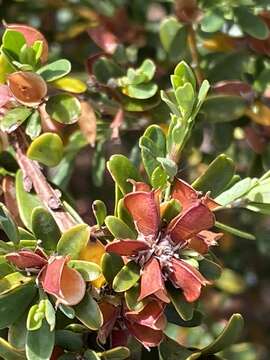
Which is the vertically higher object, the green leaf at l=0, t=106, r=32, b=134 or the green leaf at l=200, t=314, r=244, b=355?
the green leaf at l=0, t=106, r=32, b=134

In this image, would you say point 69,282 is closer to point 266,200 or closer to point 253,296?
point 266,200

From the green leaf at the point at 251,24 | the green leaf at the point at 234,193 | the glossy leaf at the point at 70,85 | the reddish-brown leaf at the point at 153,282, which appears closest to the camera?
the reddish-brown leaf at the point at 153,282

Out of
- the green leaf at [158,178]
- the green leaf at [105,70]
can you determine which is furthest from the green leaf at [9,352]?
the green leaf at [105,70]

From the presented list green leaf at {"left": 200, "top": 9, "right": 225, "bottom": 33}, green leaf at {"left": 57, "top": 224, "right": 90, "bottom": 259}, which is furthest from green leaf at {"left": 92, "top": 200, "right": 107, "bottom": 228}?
green leaf at {"left": 200, "top": 9, "right": 225, "bottom": 33}

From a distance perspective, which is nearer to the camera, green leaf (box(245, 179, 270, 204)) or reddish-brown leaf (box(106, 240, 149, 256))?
reddish-brown leaf (box(106, 240, 149, 256))

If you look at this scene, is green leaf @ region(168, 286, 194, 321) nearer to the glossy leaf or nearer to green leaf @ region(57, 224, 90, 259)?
green leaf @ region(57, 224, 90, 259)

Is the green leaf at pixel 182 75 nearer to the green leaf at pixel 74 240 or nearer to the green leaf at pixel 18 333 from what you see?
the green leaf at pixel 74 240
